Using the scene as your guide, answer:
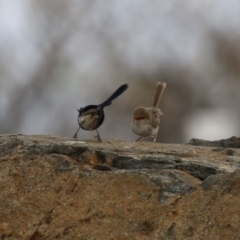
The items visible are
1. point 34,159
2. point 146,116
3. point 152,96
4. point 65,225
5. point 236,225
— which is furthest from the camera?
point 152,96

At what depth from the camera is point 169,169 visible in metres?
2.95

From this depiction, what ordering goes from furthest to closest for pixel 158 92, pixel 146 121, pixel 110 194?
1. pixel 158 92
2. pixel 146 121
3. pixel 110 194

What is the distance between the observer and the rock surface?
8.83 feet

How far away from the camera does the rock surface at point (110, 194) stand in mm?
2691

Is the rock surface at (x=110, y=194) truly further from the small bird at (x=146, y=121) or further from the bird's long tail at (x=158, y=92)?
the bird's long tail at (x=158, y=92)

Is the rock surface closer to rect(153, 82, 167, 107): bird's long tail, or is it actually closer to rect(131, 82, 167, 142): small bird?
rect(131, 82, 167, 142): small bird

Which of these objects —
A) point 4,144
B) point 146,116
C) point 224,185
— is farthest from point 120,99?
point 224,185

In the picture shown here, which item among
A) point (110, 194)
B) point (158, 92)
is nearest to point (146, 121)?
point (158, 92)

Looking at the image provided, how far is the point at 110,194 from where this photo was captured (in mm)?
2830

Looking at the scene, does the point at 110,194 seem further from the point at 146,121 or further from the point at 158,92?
the point at 158,92

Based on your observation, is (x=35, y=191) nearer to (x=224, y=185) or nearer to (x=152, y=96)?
(x=224, y=185)

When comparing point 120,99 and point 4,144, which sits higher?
point 120,99

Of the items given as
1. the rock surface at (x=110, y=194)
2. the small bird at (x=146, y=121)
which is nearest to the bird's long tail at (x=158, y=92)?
the small bird at (x=146, y=121)

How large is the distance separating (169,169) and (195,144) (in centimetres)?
102
